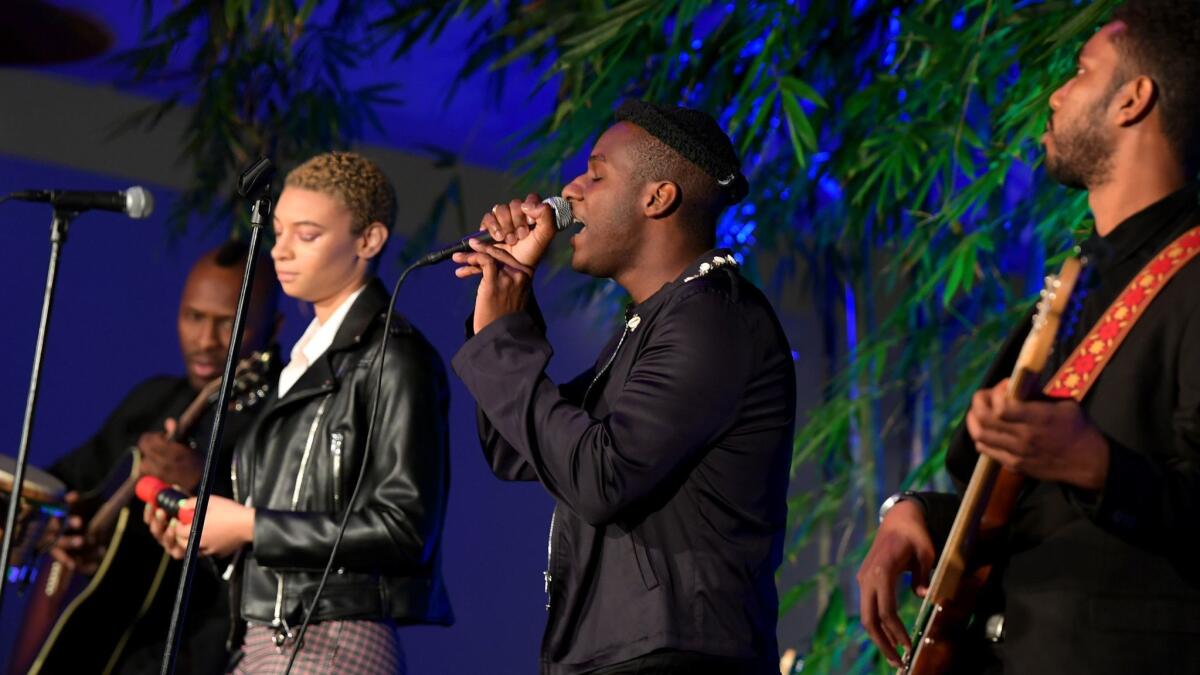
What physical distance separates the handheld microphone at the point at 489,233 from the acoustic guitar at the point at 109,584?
114cm

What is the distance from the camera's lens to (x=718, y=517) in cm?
198

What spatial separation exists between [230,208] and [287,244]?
2.58m

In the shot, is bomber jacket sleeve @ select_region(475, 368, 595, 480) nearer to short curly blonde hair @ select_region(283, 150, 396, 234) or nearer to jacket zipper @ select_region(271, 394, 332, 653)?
jacket zipper @ select_region(271, 394, 332, 653)

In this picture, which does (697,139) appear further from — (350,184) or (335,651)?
(335,651)

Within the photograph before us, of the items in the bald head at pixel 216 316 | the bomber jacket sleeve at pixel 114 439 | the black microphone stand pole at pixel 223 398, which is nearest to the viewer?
the black microphone stand pole at pixel 223 398

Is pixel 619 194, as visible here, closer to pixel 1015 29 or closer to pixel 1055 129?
pixel 1055 129

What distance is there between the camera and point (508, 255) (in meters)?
2.16

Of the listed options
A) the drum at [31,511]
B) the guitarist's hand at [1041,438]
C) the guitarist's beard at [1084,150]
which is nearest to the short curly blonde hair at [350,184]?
the drum at [31,511]

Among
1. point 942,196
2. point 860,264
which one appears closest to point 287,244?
point 942,196

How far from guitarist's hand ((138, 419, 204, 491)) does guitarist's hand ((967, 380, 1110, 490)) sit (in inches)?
86.1

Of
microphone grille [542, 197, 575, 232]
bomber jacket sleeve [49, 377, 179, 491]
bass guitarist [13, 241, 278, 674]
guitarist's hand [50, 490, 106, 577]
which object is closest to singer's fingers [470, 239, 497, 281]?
microphone grille [542, 197, 575, 232]

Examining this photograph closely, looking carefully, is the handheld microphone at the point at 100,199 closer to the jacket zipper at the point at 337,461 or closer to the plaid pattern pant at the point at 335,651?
the jacket zipper at the point at 337,461

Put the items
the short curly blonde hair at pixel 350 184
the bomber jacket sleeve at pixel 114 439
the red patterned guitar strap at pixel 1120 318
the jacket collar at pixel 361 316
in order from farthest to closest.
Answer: the bomber jacket sleeve at pixel 114 439 → the short curly blonde hair at pixel 350 184 → the jacket collar at pixel 361 316 → the red patterned guitar strap at pixel 1120 318

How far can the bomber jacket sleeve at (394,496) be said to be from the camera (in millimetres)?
2580
